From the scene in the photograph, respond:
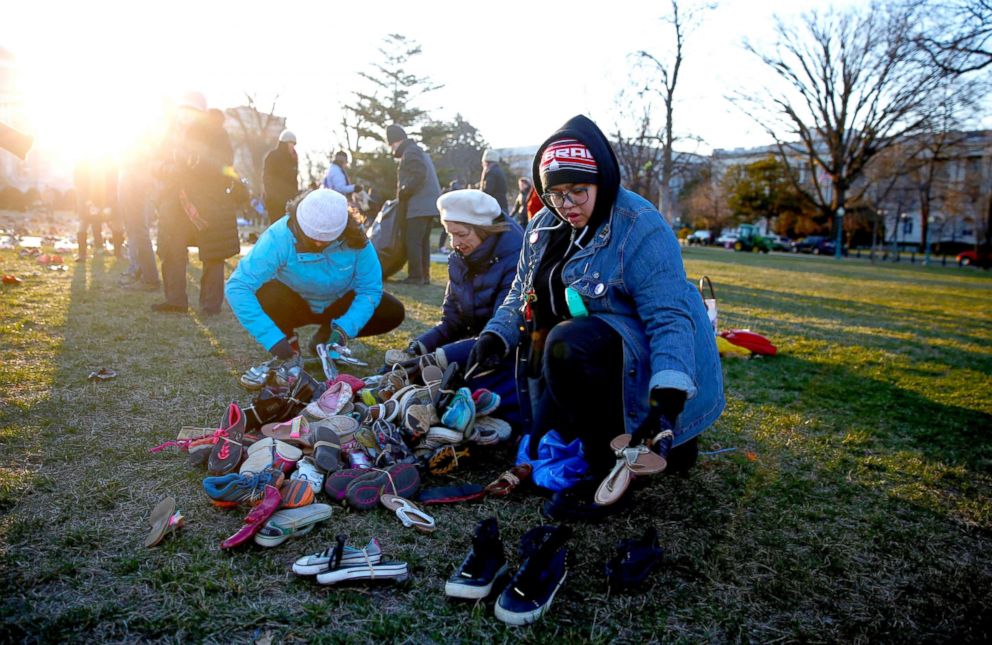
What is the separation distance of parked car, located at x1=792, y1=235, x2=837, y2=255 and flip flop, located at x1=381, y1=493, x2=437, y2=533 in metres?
45.2

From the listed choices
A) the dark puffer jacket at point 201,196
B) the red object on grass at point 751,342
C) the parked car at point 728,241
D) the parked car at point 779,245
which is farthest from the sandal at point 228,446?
the parked car at point 779,245

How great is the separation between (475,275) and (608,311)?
1399mm

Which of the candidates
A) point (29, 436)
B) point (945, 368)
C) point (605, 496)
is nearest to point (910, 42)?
point (945, 368)

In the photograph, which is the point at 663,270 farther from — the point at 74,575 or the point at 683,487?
the point at 74,575

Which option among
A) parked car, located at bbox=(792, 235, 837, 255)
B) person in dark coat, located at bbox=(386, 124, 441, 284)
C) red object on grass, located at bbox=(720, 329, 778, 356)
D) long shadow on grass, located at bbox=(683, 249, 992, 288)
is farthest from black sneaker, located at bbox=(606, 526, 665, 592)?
parked car, located at bbox=(792, 235, 837, 255)

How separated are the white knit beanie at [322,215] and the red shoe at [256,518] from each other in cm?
177

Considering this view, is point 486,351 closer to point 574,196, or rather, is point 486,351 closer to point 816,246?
point 574,196

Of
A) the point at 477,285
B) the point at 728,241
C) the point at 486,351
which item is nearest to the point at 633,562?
the point at 486,351

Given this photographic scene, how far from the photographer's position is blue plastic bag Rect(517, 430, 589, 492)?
8.23 ft

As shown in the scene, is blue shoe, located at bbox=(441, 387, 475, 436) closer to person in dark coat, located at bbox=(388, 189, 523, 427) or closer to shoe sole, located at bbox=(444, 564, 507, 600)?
person in dark coat, located at bbox=(388, 189, 523, 427)

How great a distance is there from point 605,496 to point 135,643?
143cm

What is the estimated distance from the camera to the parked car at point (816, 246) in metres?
41.8

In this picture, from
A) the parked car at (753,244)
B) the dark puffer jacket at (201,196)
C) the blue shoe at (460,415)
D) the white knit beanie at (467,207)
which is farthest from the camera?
the parked car at (753,244)

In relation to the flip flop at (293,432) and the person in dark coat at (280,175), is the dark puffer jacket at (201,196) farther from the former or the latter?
the flip flop at (293,432)
